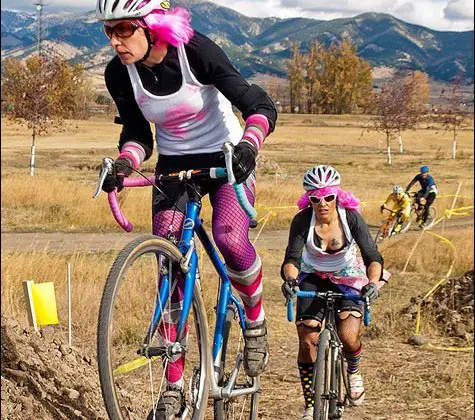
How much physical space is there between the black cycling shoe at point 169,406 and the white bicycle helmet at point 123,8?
145cm

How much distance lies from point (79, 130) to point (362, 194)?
29573 millimetres

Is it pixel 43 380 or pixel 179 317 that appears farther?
pixel 43 380

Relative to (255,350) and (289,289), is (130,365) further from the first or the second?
(289,289)

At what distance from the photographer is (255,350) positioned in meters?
3.70

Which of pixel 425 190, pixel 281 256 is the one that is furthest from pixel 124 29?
pixel 425 190

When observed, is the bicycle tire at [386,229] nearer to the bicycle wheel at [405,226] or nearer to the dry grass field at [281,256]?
the dry grass field at [281,256]

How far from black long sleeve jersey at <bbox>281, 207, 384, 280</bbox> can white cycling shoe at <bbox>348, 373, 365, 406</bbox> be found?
75cm

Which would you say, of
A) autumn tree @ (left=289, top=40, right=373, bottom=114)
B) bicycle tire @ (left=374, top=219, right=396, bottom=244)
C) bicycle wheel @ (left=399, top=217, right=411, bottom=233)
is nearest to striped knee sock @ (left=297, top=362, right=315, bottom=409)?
bicycle tire @ (left=374, top=219, right=396, bottom=244)

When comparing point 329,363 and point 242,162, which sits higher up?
point 242,162

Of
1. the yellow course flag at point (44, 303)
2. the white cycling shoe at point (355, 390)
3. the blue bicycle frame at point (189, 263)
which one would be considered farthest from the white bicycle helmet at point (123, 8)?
the yellow course flag at point (44, 303)

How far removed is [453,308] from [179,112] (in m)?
6.54

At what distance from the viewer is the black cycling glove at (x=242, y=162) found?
111 inches

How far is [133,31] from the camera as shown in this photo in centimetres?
292

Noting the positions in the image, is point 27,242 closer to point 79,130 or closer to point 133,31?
point 133,31
